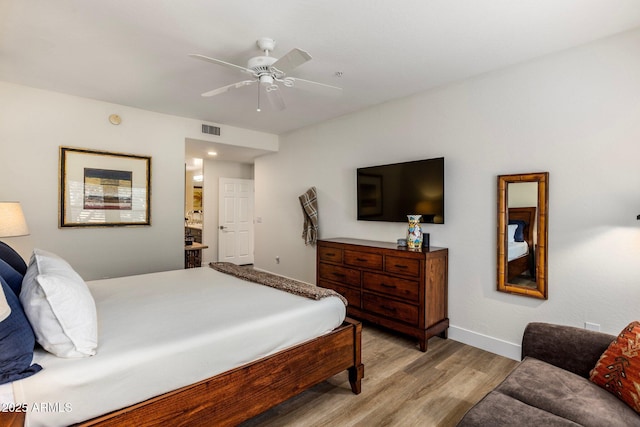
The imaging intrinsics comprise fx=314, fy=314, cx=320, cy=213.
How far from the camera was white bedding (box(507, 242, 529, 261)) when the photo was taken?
9.11 ft

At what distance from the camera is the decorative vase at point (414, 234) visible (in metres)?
3.17

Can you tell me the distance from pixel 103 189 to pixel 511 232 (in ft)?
14.9

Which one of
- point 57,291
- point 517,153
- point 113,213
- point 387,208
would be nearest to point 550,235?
point 517,153

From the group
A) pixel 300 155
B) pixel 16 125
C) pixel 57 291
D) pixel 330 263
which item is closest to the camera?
pixel 57 291

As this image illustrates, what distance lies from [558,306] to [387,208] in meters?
1.84

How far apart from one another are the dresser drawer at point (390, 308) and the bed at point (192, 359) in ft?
3.19

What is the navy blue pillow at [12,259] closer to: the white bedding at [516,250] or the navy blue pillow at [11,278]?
the navy blue pillow at [11,278]

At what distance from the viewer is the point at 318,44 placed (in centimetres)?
248

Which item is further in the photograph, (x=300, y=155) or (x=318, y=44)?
(x=300, y=155)

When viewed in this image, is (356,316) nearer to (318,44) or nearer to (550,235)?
(550,235)

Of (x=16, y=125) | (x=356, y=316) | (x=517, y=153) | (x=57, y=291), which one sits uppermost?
(x=16, y=125)

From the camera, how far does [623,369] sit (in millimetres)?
1481

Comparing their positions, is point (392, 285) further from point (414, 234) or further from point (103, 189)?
point (103, 189)

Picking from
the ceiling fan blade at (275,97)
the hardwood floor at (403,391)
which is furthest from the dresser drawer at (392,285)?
the ceiling fan blade at (275,97)
